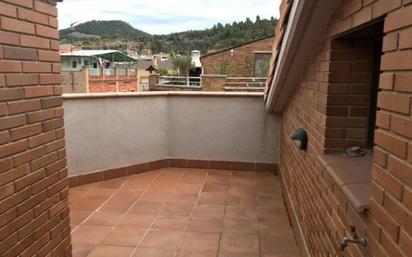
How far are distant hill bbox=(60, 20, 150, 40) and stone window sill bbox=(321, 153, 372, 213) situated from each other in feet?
133

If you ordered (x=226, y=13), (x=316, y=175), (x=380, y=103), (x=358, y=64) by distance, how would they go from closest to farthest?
(x=380, y=103), (x=358, y=64), (x=316, y=175), (x=226, y=13)

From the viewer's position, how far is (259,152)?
559 cm

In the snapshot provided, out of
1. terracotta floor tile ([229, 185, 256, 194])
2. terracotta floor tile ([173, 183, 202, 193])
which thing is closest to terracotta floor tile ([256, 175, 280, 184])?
terracotta floor tile ([229, 185, 256, 194])

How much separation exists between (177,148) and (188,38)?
97.8ft

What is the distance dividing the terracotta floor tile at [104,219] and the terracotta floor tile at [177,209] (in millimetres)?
497

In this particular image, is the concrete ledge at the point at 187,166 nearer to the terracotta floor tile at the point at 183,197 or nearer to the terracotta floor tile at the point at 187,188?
the terracotta floor tile at the point at 187,188

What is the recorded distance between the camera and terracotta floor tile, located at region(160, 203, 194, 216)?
4008mm

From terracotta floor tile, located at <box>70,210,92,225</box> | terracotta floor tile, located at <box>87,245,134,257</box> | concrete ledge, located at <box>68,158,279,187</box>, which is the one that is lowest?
terracotta floor tile, located at <box>87,245,134,257</box>

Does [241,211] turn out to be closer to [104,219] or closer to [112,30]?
[104,219]

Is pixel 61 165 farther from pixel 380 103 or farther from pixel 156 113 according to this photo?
pixel 156 113

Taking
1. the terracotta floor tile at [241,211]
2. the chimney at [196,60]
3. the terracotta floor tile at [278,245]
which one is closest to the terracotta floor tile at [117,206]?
the terracotta floor tile at [241,211]

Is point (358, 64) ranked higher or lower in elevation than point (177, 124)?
higher

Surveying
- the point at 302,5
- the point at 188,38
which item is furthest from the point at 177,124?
the point at 188,38

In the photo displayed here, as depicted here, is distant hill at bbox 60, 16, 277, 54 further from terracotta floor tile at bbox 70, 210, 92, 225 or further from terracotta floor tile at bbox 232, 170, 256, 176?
terracotta floor tile at bbox 70, 210, 92, 225
